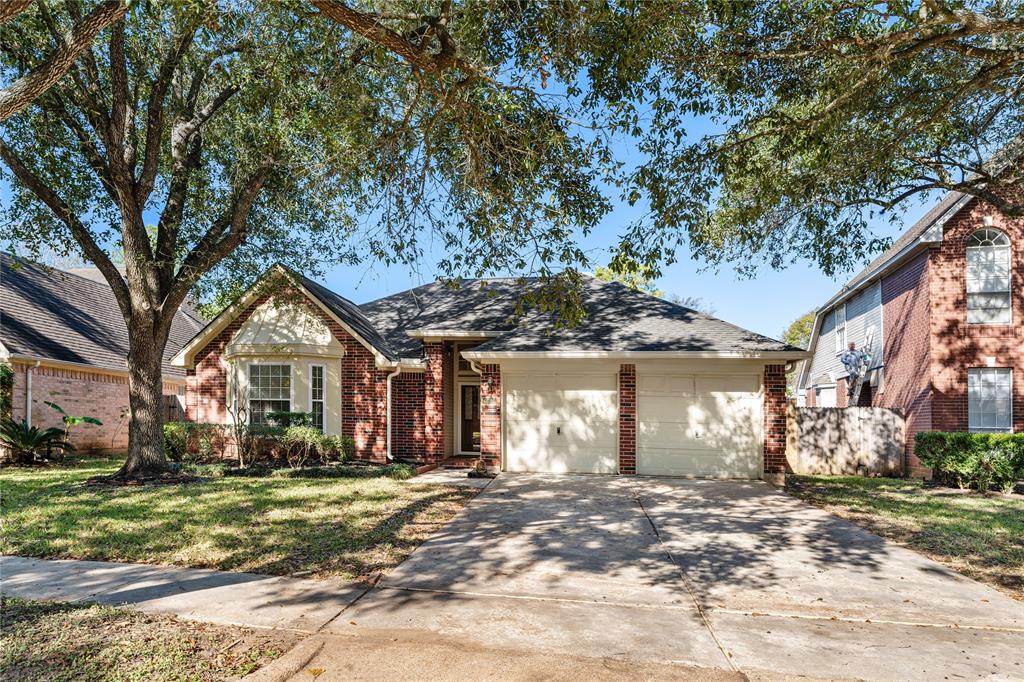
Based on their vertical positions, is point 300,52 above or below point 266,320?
above

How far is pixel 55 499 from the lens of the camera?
29.6ft

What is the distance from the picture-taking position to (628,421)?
488 inches

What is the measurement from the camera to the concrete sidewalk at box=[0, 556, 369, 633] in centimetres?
437

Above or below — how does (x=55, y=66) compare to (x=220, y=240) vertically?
above

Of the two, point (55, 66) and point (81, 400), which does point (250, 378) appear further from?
point (55, 66)

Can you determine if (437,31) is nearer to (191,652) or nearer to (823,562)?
(191,652)

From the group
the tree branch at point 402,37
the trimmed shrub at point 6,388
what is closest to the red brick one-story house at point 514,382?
the trimmed shrub at point 6,388

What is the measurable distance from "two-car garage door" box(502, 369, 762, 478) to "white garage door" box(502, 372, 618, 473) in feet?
0.07

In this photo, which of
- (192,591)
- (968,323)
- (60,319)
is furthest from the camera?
(60,319)

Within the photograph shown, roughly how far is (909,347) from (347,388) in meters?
15.4

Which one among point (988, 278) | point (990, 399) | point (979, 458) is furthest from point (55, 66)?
point (990, 399)

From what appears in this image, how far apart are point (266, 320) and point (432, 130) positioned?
27.0 ft

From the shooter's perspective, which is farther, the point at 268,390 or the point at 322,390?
the point at 322,390

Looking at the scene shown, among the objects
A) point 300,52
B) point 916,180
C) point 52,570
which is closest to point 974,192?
point 916,180
